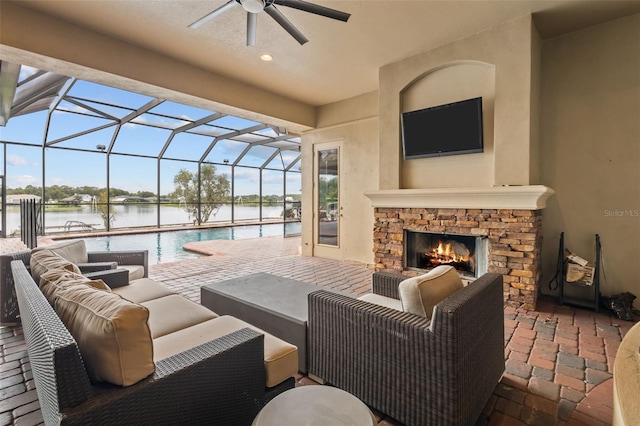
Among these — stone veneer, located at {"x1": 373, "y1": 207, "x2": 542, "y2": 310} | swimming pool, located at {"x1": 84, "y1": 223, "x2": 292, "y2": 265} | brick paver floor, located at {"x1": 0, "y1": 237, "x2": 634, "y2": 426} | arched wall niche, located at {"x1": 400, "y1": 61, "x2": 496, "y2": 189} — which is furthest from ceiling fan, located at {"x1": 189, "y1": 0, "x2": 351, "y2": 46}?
swimming pool, located at {"x1": 84, "y1": 223, "x2": 292, "y2": 265}

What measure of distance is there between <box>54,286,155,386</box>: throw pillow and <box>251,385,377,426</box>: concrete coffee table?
18.6 inches

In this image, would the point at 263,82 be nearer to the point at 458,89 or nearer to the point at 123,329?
the point at 458,89

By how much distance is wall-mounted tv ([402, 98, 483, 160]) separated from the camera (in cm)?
366

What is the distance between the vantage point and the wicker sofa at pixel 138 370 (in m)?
0.96

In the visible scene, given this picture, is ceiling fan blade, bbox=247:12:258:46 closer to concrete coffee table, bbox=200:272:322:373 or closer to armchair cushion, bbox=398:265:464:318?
concrete coffee table, bbox=200:272:322:373

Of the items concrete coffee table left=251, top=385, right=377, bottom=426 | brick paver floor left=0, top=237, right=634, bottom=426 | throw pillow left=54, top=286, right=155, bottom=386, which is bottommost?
brick paver floor left=0, top=237, right=634, bottom=426

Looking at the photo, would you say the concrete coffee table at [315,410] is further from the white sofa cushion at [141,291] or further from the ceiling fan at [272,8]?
the ceiling fan at [272,8]

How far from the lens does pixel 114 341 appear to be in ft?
3.51

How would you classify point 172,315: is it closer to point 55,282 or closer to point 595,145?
point 55,282

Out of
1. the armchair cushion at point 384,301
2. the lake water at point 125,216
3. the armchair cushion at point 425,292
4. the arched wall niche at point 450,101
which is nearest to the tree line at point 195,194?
the lake water at point 125,216

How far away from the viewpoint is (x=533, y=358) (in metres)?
2.37

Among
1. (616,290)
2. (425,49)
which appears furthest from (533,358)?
(425,49)

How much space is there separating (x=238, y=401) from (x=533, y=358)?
7.38 feet

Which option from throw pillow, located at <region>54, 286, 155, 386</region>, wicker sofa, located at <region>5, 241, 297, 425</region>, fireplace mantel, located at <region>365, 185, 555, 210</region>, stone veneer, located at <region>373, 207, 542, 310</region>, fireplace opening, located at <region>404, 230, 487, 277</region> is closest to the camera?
wicker sofa, located at <region>5, 241, 297, 425</region>
